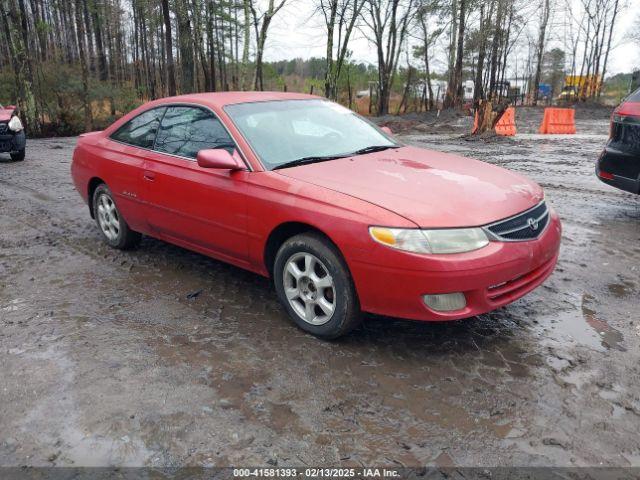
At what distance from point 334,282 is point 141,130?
274 cm

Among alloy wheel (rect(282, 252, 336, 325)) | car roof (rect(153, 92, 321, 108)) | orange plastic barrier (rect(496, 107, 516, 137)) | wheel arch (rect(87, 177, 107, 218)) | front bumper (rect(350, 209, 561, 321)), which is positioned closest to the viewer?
front bumper (rect(350, 209, 561, 321))

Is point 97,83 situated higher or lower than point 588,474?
higher

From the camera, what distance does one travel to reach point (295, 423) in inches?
103

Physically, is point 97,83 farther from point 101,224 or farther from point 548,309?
point 548,309

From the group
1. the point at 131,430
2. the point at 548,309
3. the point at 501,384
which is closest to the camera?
the point at 131,430

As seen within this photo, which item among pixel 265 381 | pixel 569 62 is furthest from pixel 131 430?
pixel 569 62

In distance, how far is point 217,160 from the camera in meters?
3.61

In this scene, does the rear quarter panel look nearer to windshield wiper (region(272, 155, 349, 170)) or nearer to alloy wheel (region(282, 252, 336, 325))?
windshield wiper (region(272, 155, 349, 170))

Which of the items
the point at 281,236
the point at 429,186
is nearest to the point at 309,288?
the point at 281,236

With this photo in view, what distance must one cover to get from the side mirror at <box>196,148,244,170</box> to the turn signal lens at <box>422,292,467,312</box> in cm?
164

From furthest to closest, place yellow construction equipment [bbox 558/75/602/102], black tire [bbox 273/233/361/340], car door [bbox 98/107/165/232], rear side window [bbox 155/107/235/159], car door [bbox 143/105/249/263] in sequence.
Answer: yellow construction equipment [bbox 558/75/602/102]
car door [bbox 98/107/165/232]
rear side window [bbox 155/107/235/159]
car door [bbox 143/105/249/263]
black tire [bbox 273/233/361/340]

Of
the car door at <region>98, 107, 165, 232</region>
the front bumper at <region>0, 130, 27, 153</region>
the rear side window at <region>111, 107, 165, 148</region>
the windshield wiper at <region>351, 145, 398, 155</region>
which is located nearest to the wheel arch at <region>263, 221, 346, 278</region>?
the windshield wiper at <region>351, 145, 398, 155</region>

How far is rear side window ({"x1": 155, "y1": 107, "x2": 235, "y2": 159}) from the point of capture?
4047 millimetres

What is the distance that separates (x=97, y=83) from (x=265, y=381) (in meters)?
26.2
